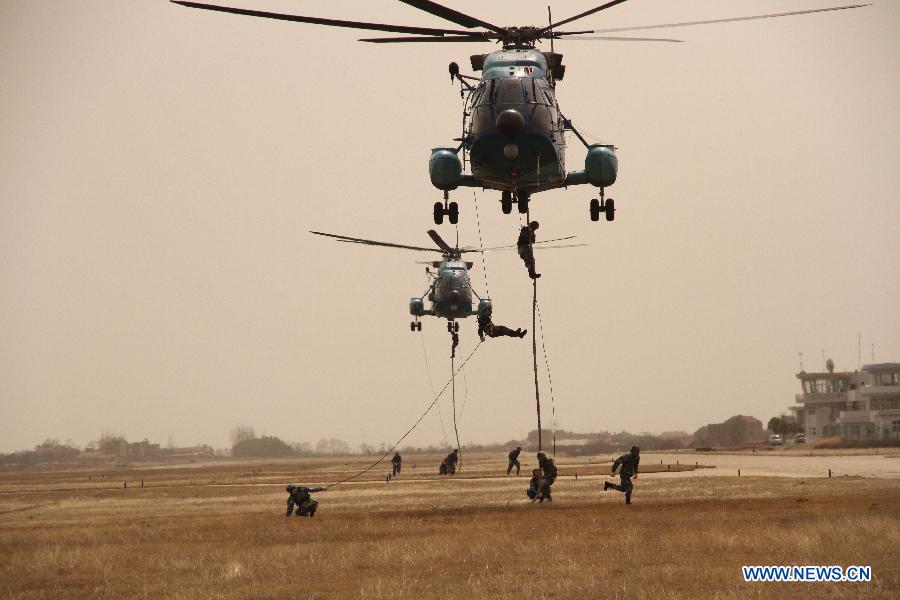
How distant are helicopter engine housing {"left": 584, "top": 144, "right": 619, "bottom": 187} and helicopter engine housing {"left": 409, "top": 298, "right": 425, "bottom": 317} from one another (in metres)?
28.7

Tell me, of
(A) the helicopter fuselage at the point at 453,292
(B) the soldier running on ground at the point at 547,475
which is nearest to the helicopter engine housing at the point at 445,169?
(B) the soldier running on ground at the point at 547,475

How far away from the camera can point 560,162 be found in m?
26.8

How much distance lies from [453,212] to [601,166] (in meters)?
4.59

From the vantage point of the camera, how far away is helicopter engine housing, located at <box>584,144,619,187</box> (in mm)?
28906

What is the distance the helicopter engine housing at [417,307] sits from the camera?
5700 cm

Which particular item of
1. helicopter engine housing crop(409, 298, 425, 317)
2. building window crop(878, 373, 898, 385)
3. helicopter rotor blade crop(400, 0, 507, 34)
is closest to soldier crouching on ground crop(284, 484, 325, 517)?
helicopter rotor blade crop(400, 0, 507, 34)

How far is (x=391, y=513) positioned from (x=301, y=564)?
41.1 feet

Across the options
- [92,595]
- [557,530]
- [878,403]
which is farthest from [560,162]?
[878,403]

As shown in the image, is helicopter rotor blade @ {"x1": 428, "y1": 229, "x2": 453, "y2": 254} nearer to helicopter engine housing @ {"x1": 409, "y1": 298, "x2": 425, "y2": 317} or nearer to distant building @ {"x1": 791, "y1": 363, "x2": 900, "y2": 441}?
helicopter engine housing @ {"x1": 409, "y1": 298, "x2": 425, "y2": 317}

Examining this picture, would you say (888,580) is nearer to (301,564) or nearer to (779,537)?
(779,537)

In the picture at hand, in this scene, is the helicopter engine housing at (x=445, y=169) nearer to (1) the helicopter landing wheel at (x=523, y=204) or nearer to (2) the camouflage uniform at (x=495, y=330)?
(1) the helicopter landing wheel at (x=523, y=204)

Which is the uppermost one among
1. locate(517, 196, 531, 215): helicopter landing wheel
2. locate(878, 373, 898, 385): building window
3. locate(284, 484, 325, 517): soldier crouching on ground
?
locate(517, 196, 531, 215): helicopter landing wheel

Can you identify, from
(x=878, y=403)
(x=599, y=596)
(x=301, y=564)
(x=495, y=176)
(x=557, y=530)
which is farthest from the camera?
(x=878, y=403)

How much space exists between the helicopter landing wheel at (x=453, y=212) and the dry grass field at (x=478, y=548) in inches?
345
